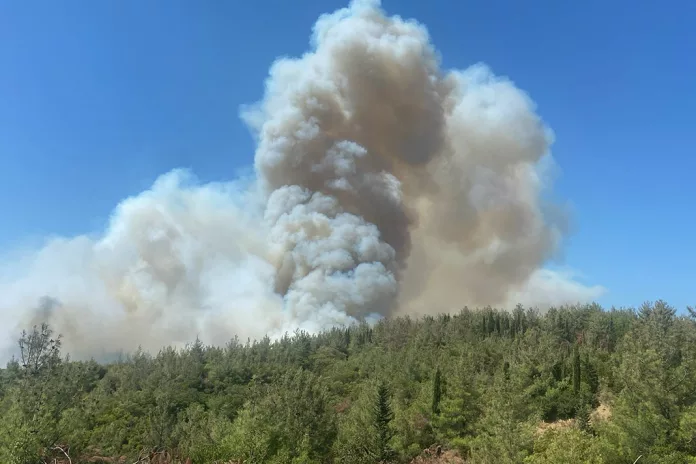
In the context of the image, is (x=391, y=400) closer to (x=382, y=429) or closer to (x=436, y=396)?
(x=436, y=396)

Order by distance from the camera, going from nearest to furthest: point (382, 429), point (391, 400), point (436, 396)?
point (382, 429) < point (436, 396) < point (391, 400)

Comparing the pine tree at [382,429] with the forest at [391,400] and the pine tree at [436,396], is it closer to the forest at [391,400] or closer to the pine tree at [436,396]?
the forest at [391,400]

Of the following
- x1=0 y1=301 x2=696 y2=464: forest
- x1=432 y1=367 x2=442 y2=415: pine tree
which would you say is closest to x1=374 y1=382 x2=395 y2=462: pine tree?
x1=0 y1=301 x2=696 y2=464: forest

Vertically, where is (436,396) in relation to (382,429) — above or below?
above

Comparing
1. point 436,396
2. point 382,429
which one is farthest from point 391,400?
point 382,429

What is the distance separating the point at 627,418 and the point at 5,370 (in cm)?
15030

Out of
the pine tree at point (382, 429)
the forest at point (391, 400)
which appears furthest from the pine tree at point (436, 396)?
the pine tree at point (382, 429)

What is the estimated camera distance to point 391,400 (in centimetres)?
7481

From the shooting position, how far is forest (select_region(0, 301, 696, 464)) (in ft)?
142

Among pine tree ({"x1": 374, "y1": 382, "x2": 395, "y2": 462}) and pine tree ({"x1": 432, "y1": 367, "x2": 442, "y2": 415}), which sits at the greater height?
pine tree ({"x1": 432, "y1": 367, "x2": 442, "y2": 415})

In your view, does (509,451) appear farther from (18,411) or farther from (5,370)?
(5,370)

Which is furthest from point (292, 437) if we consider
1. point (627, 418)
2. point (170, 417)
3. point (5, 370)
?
point (5, 370)

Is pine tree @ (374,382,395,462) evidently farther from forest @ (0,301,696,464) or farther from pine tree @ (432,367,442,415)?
pine tree @ (432,367,442,415)

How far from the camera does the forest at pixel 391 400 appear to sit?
1699 inches
